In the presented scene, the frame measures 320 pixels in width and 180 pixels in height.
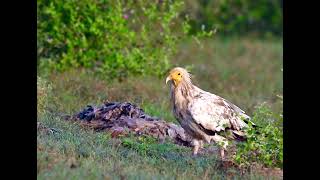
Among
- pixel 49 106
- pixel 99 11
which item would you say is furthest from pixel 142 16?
pixel 49 106

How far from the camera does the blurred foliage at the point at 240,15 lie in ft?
73.7

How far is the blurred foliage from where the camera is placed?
22.5 metres

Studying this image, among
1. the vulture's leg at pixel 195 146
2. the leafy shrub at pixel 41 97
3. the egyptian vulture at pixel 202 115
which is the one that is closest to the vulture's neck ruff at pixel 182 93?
the egyptian vulture at pixel 202 115

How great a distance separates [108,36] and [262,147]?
5.66 metres

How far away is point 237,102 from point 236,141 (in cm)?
450

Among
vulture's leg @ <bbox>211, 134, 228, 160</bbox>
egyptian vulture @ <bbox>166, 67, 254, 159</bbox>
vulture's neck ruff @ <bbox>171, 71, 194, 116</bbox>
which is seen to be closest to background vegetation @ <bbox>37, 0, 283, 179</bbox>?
vulture's leg @ <bbox>211, 134, 228, 160</bbox>

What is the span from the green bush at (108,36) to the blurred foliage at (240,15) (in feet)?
26.6

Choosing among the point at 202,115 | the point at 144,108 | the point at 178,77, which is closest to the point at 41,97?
the point at 144,108

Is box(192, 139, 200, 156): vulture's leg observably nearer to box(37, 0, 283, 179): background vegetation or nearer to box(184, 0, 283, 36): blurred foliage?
box(37, 0, 283, 179): background vegetation

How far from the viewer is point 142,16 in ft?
46.0

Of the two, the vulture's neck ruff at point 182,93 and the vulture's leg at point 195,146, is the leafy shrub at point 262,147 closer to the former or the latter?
the vulture's leg at point 195,146

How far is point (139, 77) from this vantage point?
45.1 feet
